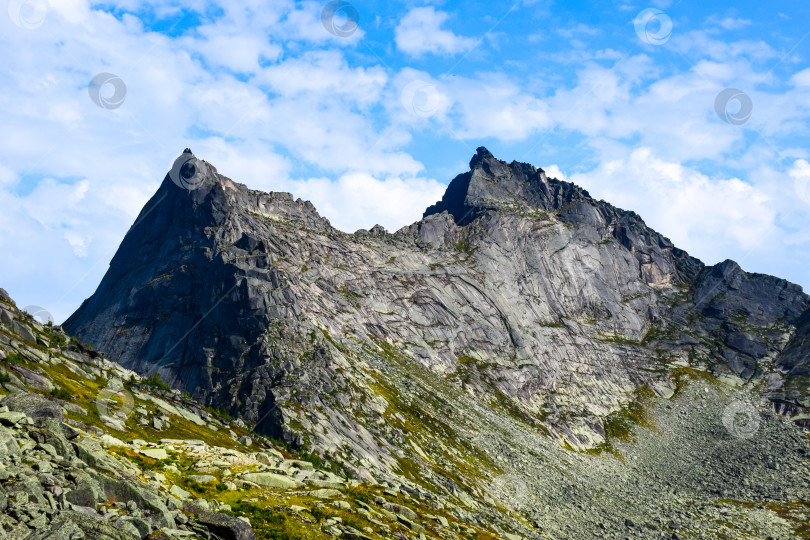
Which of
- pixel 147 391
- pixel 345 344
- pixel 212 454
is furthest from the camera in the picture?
pixel 345 344

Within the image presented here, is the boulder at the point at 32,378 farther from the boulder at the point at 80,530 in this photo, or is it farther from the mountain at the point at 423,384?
the mountain at the point at 423,384

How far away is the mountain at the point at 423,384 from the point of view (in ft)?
295

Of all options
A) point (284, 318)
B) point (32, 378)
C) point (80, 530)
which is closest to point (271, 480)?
point (80, 530)

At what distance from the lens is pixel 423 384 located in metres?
130

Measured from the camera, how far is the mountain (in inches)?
3538

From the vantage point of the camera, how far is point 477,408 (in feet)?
436

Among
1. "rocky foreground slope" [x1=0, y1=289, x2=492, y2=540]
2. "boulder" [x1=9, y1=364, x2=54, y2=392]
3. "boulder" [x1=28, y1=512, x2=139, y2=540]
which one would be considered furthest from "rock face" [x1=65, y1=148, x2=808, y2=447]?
"boulder" [x1=28, y1=512, x2=139, y2=540]

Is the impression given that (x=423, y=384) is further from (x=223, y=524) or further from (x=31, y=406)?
(x=223, y=524)

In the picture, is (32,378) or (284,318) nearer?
(32,378)

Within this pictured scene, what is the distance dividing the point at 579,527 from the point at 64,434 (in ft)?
258

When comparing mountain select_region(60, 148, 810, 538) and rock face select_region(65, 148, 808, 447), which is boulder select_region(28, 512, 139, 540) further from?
rock face select_region(65, 148, 808, 447)

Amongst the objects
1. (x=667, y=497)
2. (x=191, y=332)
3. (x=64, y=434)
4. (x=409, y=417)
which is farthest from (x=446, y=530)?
(x=667, y=497)

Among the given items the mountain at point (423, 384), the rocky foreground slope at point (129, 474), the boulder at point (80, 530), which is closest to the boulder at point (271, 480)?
the rocky foreground slope at point (129, 474)

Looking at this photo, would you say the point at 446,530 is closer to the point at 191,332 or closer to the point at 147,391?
the point at 147,391
